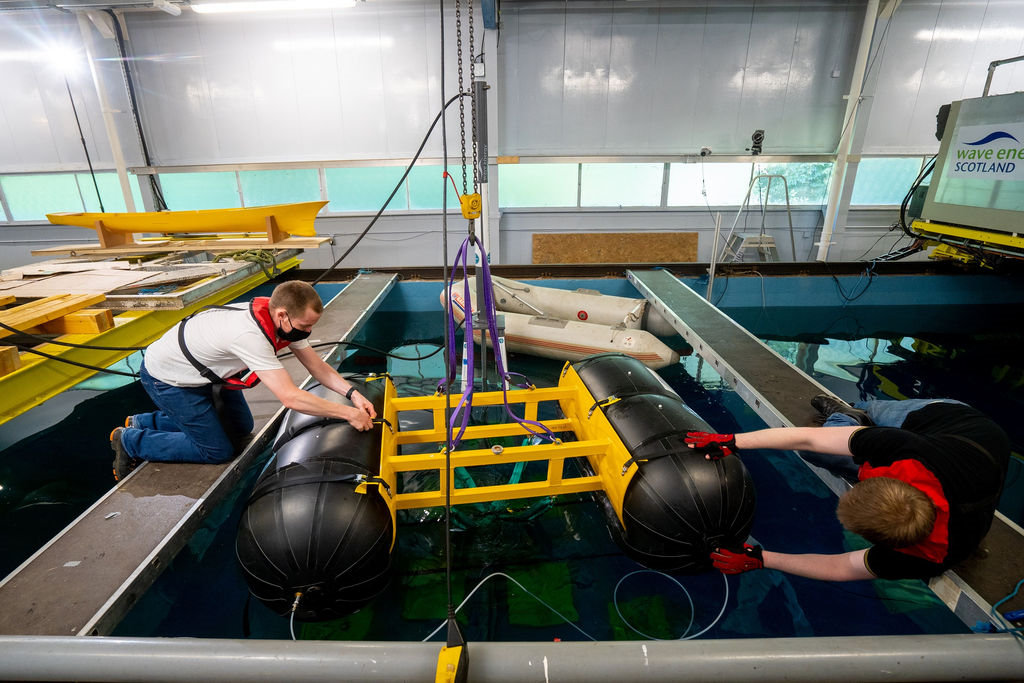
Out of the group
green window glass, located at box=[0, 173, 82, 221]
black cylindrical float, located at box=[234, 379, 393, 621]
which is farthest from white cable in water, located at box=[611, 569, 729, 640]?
green window glass, located at box=[0, 173, 82, 221]

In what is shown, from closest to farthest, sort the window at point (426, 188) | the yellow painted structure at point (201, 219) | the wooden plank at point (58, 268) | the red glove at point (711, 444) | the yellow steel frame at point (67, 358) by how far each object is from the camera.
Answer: the red glove at point (711, 444) → the yellow steel frame at point (67, 358) → the wooden plank at point (58, 268) → the yellow painted structure at point (201, 219) → the window at point (426, 188)

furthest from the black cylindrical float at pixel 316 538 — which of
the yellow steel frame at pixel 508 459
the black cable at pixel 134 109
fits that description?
the black cable at pixel 134 109

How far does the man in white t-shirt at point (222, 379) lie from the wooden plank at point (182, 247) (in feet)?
9.18

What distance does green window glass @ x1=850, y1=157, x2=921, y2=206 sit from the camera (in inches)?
356

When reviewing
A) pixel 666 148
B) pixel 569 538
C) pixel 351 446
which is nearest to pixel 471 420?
pixel 569 538

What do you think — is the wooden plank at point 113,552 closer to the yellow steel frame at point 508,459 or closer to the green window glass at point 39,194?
the yellow steel frame at point 508,459

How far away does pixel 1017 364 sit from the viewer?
17.9 ft

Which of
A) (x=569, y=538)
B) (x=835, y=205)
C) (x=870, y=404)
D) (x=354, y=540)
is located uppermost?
(x=835, y=205)

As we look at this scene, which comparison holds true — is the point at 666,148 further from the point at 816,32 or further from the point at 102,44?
the point at 102,44

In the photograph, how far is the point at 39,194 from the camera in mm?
9133

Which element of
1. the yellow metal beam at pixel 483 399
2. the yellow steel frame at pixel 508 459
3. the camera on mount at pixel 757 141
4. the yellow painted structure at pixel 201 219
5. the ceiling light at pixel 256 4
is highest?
the ceiling light at pixel 256 4

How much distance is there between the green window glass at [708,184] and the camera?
9.07 m

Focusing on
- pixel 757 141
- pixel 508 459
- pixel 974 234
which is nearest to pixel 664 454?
pixel 508 459

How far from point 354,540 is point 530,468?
1.82m
